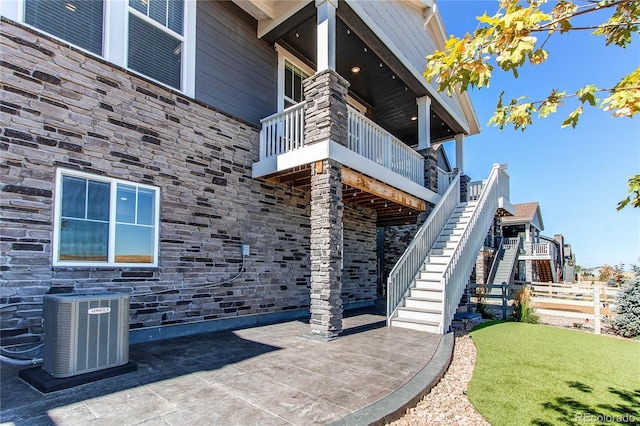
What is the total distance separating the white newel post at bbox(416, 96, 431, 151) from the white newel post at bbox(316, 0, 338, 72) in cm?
487

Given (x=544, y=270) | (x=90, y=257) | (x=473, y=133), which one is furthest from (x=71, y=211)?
(x=544, y=270)

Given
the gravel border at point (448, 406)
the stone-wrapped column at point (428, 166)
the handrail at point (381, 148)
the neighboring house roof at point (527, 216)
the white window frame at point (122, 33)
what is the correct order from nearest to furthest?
the gravel border at point (448, 406) < the white window frame at point (122, 33) < the handrail at point (381, 148) < the stone-wrapped column at point (428, 166) < the neighboring house roof at point (527, 216)

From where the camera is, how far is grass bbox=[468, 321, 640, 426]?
3506 millimetres

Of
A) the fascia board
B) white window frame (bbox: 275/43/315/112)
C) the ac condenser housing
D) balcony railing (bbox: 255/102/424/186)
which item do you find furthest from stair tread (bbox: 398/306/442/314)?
white window frame (bbox: 275/43/315/112)

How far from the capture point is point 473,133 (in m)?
14.3

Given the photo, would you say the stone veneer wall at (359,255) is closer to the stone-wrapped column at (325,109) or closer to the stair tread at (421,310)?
the stair tread at (421,310)

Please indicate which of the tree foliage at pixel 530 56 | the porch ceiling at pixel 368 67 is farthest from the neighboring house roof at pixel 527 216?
the tree foliage at pixel 530 56

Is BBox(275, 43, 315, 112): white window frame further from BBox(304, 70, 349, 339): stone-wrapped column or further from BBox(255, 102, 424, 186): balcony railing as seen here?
BBox(304, 70, 349, 339): stone-wrapped column

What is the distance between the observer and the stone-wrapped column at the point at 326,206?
19.8 ft

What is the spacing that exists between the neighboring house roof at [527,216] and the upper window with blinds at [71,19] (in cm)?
2743

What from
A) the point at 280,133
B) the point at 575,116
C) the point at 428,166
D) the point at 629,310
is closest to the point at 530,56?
the point at 575,116

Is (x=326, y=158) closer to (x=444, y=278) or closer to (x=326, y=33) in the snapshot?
(x=326, y=33)

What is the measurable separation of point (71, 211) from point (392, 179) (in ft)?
21.2

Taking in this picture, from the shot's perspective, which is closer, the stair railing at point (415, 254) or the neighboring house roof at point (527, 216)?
the stair railing at point (415, 254)
